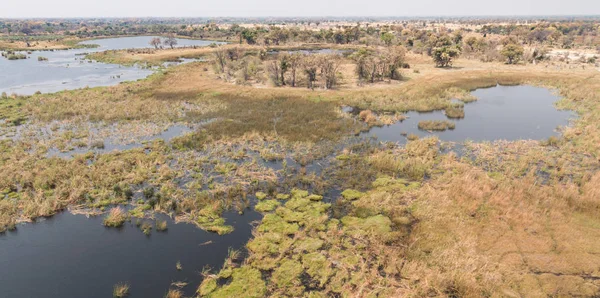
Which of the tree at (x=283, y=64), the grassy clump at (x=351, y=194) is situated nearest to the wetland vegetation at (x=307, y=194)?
the grassy clump at (x=351, y=194)

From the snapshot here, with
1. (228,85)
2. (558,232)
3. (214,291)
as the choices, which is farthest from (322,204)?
(228,85)

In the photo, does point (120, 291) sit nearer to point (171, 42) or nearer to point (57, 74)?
point (57, 74)

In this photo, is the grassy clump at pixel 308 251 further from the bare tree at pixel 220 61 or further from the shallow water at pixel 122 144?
the bare tree at pixel 220 61

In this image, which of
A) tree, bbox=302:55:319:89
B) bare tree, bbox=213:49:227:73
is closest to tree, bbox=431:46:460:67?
tree, bbox=302:55:319:89

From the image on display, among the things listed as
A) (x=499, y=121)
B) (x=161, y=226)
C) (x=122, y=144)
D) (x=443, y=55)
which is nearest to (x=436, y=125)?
(x=499, y=121)

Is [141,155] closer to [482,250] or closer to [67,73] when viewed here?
[482,250]

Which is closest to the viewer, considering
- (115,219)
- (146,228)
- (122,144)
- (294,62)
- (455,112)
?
(146,228)

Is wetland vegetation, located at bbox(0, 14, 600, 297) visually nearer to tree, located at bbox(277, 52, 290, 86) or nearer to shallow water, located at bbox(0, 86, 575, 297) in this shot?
shallow water, located at bbox(0, 86, 575, 297)
